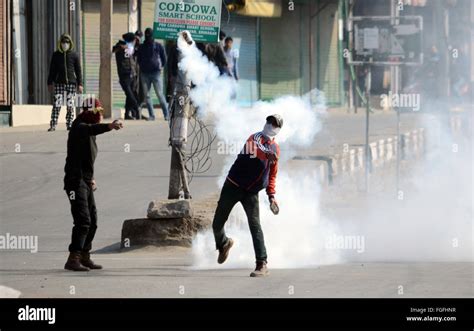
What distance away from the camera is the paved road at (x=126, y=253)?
12414mm

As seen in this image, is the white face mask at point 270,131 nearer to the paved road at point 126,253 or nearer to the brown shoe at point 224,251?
the brown shoe at point 224,251

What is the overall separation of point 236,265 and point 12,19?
13979mm

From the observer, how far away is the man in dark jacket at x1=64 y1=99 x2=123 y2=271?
44.3 feet

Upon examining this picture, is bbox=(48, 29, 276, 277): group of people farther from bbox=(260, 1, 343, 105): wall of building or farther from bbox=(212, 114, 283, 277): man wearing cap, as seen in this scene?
bbox=(260, 1, 343, 105): wall of building

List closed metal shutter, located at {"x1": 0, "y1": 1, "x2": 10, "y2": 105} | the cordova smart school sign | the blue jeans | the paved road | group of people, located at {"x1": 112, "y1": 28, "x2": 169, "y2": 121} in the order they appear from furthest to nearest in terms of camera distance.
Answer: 1. the blue jeans
2. group of people, located at {"x1": 112, "y1": 28, "x2": 169, "y2": 121}
3. closed metal shutter, located at {"x1": 0, "y1": 1, "x2": 10, "y2": 105}
4. the cordova smart school sign
5. the paved road

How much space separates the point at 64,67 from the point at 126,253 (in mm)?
9460

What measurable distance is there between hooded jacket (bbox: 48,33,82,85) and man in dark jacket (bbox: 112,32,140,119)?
13.4ft

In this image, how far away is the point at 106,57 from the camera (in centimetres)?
2877

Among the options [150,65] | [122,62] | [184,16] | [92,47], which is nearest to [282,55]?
[92,47]

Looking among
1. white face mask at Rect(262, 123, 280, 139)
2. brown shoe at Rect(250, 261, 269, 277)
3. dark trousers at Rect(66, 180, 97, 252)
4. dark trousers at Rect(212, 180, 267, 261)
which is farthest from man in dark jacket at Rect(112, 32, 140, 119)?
brown shoe at Rect(250, 261, 269, 277)

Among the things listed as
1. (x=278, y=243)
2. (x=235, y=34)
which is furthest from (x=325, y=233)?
(x=235, y=34)

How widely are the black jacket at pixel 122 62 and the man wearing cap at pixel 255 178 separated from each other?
1541cm
